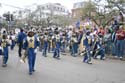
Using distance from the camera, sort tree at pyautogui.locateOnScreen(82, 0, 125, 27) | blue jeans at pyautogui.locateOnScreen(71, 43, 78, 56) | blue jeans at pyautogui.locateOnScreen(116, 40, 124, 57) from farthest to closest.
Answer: tree at pyautogui.locateOnScreen(82, 0, 125, 27), blue jeans at pyautogui.locateOnScreen(71, 43, 78, 56), blue jeans at pyautogui.locateOnScreen(116, 40, 124, 57)

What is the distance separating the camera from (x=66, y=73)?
13828 millimetres

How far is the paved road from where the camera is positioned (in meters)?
12.2

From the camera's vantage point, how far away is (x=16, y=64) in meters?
16.9

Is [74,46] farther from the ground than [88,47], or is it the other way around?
[88,47]

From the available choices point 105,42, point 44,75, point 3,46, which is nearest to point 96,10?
point 105,42

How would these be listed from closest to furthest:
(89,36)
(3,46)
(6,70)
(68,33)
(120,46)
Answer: (6,70), (3,46), (89,36), (120,46), (68,33)

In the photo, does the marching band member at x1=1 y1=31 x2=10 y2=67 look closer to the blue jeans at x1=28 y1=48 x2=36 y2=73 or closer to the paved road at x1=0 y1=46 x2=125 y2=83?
the paved road at x1=0 y1=46 x2=125 y2=83

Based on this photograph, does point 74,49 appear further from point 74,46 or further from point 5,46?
point 5,46

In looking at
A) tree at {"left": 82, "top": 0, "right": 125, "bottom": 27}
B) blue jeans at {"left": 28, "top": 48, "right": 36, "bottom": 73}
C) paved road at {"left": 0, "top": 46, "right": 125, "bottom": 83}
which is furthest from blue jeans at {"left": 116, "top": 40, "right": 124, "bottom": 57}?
tree at {"left": 82, "top": 0, "right": 125, "bottom": 27}

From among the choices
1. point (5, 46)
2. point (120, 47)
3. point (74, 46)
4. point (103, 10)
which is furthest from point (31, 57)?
point (103, 10)

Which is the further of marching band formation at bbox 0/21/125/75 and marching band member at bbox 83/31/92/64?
marching band member at bbox 83/31/92/64

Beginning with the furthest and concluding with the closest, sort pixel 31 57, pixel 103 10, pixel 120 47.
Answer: pixel 103 10
pixel 120 47
pixel 31 57

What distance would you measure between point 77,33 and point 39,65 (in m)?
6.01

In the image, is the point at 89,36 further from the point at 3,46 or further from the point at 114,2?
the point at 114,2
